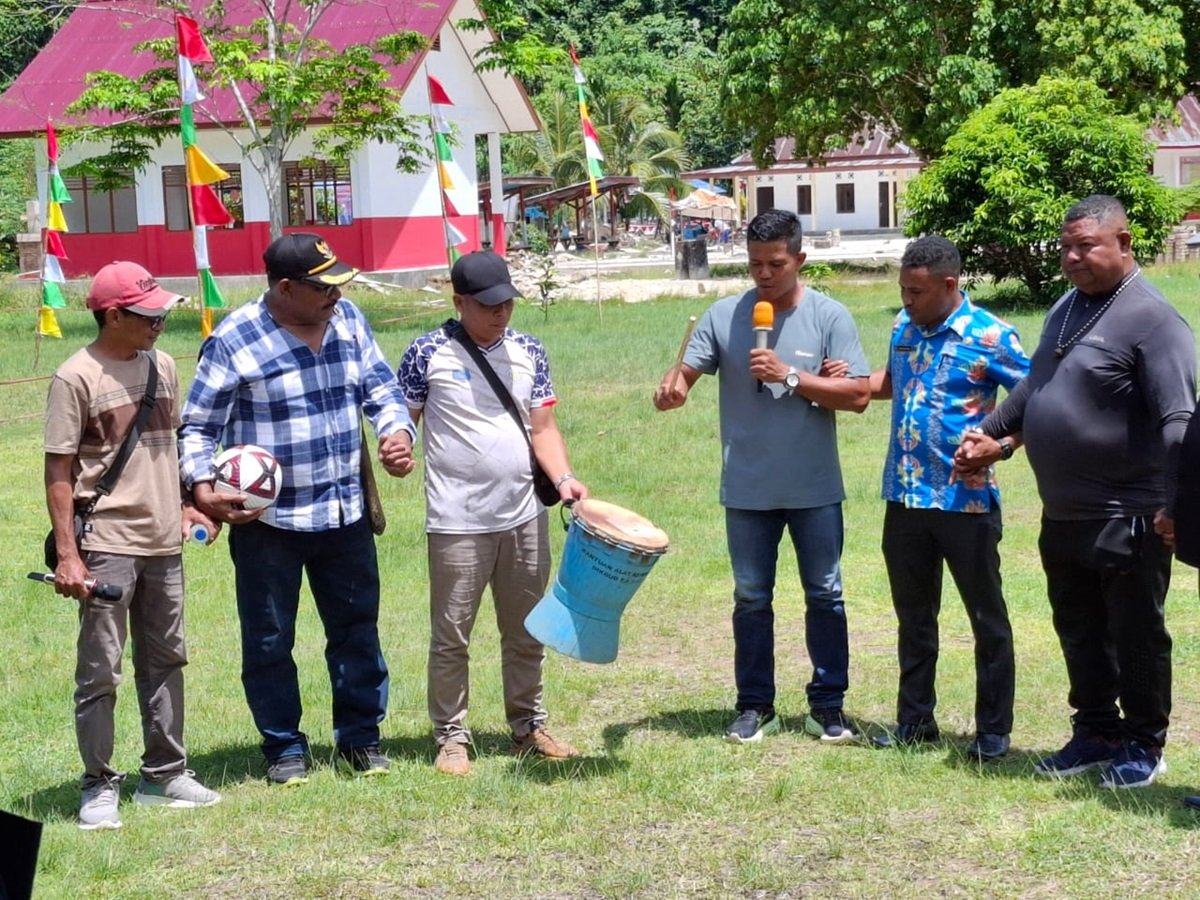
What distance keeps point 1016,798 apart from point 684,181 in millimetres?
57547

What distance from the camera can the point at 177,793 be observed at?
5.45m

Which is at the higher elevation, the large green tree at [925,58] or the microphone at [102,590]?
the large green tree at [925,58]

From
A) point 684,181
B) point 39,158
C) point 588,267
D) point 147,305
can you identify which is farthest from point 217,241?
point 147,305

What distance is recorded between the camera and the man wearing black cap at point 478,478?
562 centimetres

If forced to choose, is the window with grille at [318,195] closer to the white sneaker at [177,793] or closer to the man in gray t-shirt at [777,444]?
the man in gray t-shirt at [777,444]

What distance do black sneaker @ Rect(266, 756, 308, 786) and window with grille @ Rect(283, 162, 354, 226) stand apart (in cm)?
3177

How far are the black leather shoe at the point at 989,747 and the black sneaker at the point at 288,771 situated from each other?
2377 millimetres

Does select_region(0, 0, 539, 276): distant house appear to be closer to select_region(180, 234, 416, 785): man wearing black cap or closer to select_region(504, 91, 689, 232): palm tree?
select_region(504, 91, 689, 232): palm tree

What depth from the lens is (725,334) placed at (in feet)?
19.7

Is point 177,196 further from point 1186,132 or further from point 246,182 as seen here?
point 1186,132

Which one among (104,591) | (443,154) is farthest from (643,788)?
(443,154)

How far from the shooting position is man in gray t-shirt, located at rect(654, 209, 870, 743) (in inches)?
229

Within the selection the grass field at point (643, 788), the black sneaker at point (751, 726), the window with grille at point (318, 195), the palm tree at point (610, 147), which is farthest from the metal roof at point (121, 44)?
the black sneaker at point (751, 726)

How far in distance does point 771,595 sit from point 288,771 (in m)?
1.90
